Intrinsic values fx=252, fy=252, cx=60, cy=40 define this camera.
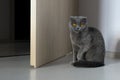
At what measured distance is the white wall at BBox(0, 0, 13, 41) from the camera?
3096 mm

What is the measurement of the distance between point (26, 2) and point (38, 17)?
168 cm

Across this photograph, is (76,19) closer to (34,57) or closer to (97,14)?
(34,57)

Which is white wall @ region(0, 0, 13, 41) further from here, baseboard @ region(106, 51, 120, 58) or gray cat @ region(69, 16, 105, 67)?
gray cat @ region(69, 16, 105, 67)

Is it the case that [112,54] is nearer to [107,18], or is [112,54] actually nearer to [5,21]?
[107,18]

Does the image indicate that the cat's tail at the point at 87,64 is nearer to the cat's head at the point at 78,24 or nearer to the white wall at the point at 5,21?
the cat's head at the point at 78,24

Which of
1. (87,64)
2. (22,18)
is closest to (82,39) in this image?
(87,64)

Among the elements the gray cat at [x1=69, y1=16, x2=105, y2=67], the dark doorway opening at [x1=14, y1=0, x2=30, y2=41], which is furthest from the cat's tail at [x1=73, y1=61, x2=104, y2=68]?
the dark doorway opening at [x1=14, y1=0, x2=30, y2=41]

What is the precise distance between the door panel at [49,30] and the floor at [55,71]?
0.08 m

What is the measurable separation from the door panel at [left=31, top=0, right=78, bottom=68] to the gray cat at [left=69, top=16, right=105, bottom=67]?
0.58ft

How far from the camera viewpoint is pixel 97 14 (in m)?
2.23

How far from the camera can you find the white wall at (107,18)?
81.6 inches

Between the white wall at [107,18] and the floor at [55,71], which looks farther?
the white wall at [107,18]

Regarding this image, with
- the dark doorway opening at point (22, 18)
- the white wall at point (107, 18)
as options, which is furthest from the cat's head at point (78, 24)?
the dark doorway opening at point (22, 18)

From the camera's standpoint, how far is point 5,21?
123 inches
